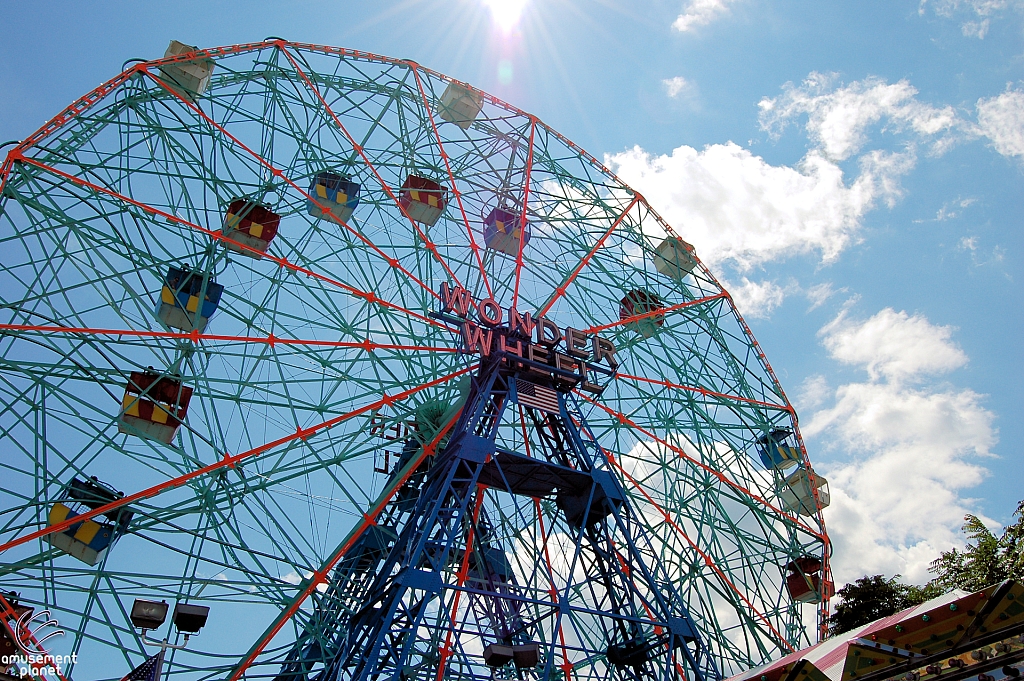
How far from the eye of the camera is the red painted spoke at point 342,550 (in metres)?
16.1

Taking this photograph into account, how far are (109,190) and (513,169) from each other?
11.6 m

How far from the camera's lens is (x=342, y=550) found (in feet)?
58.7

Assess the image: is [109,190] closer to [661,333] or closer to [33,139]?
[33,139]

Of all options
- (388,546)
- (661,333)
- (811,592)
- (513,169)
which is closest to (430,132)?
(513,169)

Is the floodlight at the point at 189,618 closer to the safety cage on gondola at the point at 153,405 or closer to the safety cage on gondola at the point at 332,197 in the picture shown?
the safety cage on gondola at the point at 153,405

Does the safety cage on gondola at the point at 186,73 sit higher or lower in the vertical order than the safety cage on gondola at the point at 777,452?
higher

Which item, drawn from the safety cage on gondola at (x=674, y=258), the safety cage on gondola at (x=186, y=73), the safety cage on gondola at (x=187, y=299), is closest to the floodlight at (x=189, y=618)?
the safety cage on gondola at (x=187, y=299)

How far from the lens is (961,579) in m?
23.0

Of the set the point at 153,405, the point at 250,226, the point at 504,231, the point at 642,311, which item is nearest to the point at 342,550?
the point at 153,405

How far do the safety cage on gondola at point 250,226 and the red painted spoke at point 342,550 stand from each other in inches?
211

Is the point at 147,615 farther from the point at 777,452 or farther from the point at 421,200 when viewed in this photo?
the point at 777,452

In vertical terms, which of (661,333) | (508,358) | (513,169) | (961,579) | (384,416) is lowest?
(961,579)

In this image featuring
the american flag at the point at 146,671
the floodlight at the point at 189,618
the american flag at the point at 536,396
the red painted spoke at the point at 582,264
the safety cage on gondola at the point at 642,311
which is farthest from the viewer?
the safety cage on gondola at the point at 642,311

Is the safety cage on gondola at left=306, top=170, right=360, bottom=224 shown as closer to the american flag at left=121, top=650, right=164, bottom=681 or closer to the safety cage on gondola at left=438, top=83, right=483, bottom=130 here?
the safety cage on gondola at left=438, top=83, right=483, bottom=130
